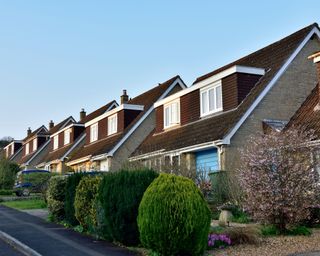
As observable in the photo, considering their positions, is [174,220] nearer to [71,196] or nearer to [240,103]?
[71,196]

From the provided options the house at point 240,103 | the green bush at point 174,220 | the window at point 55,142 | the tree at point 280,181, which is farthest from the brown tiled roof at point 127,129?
the green bush at point 174,220

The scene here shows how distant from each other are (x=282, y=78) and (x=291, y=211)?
983cm

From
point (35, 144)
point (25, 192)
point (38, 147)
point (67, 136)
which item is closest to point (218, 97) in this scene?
point (25, 192)

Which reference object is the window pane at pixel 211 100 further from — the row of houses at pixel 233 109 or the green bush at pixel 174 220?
the green bush at pixel 174 220

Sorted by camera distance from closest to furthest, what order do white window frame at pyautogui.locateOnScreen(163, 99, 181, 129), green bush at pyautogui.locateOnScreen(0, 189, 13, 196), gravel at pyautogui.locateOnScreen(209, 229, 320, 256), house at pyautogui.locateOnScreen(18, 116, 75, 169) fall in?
gravel at pyautogui.locateOnScreen(209, 229, 320, 256)
white window frame at pyautogui.locateOnScreen(163, 99, 181, 129)
green bush at pyautogui.locateOnScreen(0, 189, 13, 196)
house at pyautogui.locateOnScreen(18, 116, 75, 169)

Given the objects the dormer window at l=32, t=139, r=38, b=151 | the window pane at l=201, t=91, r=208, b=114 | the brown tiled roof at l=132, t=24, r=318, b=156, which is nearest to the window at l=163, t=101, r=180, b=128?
the brown tiled roof at l=132, t=24, r=318, b=156

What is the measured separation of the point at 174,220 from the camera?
9.04 meters

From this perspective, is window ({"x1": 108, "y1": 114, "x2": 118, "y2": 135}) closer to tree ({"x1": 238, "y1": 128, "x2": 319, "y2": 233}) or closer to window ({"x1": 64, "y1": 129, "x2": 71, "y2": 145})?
window ({"x1": 64, "y1": 129, "x2": 71, "y2": 145})

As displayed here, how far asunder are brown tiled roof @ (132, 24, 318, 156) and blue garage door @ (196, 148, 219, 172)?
770 mm

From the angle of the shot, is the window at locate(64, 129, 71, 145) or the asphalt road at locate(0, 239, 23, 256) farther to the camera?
the window at locate(64, 129, 71, 145)

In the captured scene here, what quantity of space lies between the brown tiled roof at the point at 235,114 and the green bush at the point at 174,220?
9323 millimetres

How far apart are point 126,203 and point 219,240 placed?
7.70 ft

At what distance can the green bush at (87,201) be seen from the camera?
13.5m

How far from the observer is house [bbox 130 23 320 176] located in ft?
62.0
